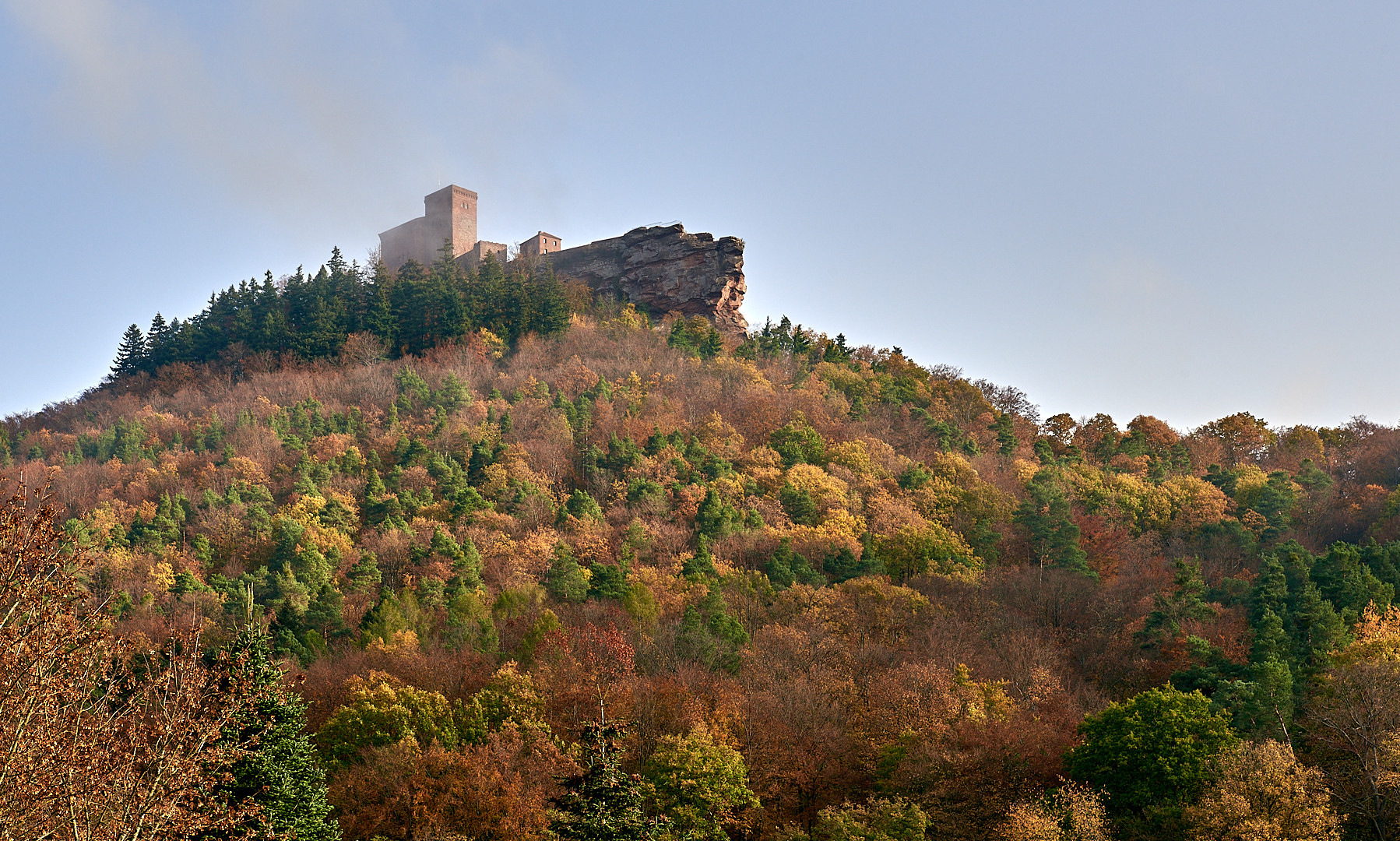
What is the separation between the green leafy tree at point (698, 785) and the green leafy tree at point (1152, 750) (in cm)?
967

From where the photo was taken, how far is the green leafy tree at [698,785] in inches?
1200

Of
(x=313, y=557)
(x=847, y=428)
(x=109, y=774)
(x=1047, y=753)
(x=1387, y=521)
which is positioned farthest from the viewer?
(x=847, y=428)

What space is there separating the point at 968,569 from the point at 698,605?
15.0 meters

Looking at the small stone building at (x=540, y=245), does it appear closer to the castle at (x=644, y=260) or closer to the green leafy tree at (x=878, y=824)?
the castle at (x=644, y=260)

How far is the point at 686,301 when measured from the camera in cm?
9462

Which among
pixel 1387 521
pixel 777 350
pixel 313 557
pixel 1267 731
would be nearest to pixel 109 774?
pixel 1267 731

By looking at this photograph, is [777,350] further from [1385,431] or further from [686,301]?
[1385,431]

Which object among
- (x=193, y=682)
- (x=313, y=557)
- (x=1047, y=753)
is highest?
(x=193, y=682)

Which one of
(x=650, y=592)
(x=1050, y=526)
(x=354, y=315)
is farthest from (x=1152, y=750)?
(x=354, y=315)

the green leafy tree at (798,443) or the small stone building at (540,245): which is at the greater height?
the small stone building at (540,245)

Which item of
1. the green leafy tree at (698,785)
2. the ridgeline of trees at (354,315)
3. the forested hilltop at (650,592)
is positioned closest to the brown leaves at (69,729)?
the forested hilltop at (650,592)

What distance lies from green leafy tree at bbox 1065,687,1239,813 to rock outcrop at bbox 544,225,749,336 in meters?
64.9

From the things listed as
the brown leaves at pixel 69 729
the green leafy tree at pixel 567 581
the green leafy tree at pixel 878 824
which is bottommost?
the green leafy tree at pixel 878 824

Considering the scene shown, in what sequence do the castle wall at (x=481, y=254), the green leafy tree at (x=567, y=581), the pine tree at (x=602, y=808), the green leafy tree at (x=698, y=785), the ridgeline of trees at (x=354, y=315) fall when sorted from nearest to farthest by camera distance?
the pine tree at (x=602, y=808) < the green leafy tree at (x=698, y=785) < the green leafy tree at (x=567, y=581) < the ridgeline of trees at (x=354, y=315) < the castle wall at (x=481, y=254)
